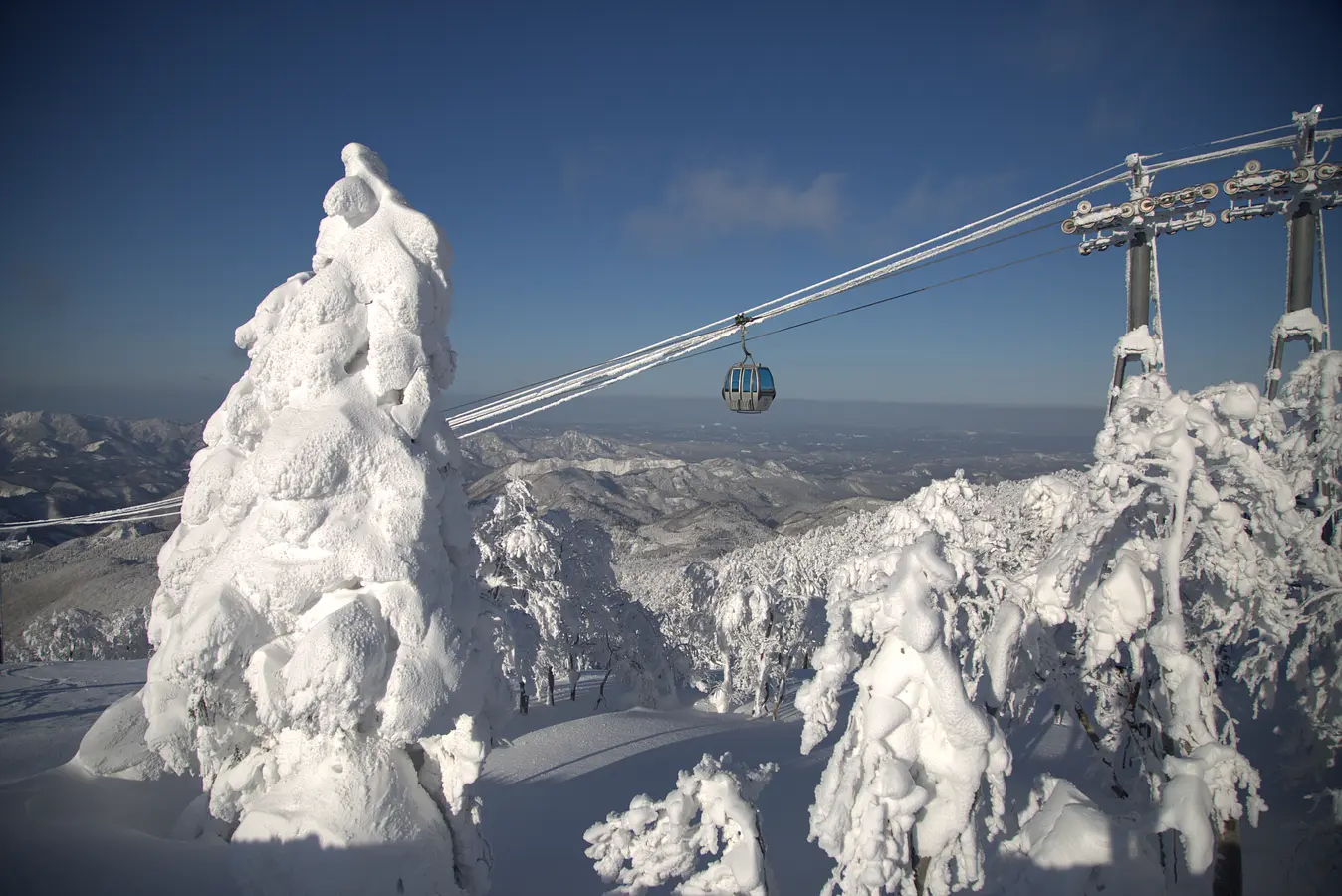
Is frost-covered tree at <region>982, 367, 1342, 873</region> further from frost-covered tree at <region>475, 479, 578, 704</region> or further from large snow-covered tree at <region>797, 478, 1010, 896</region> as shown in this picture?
frost-covered tree at <region>475, 479, 578, 704</region>

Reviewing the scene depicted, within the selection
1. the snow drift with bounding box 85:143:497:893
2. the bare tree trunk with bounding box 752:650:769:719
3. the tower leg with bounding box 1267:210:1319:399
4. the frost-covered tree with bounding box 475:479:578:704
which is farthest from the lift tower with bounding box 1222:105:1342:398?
the bare tree trunk with bounding box 752:650:769:719

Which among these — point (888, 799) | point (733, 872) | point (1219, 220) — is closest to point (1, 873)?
point (733, 872)

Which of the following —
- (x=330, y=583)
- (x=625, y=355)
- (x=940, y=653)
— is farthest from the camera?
(x=625, y=355)

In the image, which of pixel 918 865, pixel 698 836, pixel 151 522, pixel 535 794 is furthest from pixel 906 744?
pixel 151 522

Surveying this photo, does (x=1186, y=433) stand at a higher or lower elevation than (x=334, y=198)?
lower

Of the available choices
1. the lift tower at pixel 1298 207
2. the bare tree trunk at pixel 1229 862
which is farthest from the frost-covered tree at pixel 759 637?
the bare tree trunk at pixel 1229 862

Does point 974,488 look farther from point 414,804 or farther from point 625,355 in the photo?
point 414,804

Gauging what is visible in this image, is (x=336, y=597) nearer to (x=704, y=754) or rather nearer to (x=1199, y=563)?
(x=704, y=754)
